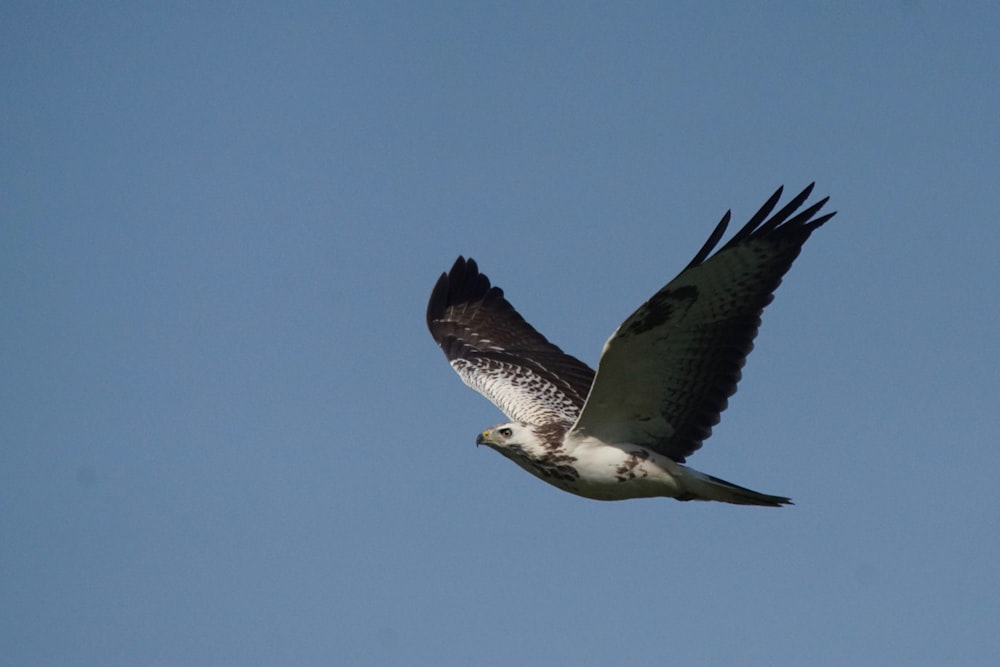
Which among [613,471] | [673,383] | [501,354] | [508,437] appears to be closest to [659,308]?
[673,383]

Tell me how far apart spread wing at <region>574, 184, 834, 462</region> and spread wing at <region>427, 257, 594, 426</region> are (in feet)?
3.22

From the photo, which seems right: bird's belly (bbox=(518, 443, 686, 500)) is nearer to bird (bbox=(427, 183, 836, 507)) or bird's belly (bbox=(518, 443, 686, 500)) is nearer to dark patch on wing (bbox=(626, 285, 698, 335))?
bird (bbox=(427, 183, 836, 507))

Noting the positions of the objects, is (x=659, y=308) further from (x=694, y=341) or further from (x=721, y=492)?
(x=721, y=492)

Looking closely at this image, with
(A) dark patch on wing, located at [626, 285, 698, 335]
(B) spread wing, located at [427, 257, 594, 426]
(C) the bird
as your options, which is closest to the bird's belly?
(C) the bird

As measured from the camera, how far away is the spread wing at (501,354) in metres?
10.4

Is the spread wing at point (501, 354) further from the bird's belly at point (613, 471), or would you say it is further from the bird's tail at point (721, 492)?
the bird's tail at point (721, 492)

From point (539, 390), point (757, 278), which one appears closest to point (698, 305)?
point (757, 278)

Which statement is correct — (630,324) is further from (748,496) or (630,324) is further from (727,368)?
(748,496)

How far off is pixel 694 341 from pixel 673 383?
342mm

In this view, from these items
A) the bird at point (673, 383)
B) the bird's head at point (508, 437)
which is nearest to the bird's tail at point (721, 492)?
the bird at point (673, 383)

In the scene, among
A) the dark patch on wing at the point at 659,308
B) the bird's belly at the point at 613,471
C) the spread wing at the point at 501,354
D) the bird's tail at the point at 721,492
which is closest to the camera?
Result: the dark patch on wing at the point at 659,308

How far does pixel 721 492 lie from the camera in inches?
336

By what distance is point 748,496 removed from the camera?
8438 mm

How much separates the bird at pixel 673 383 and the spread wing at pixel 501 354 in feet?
2.49
